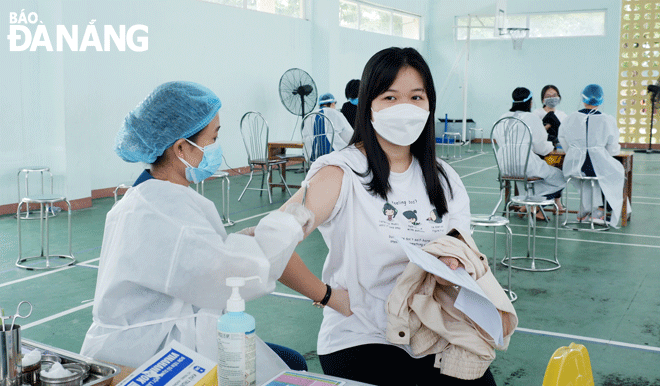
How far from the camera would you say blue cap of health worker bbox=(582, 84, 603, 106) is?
5.02 m

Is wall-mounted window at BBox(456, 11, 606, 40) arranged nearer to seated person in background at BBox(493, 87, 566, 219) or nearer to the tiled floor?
seated person in background at BBox(493, 87, 566, 219)

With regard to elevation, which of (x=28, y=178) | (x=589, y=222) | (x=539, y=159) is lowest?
(x=589, y=222)

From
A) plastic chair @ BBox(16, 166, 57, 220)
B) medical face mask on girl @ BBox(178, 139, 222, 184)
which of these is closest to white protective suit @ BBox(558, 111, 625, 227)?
medical face mask on girl @ BBox(178, 139, 222, 184)

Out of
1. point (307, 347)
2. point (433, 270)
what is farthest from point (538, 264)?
point (433, 270)

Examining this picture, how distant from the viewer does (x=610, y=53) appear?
12445mm

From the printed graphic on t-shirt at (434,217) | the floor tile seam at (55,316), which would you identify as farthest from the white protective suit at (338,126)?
the printed graphic on t-shirt at (434,217)

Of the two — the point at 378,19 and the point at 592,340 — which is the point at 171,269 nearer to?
the point at 592,340

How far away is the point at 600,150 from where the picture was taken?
5.05 meters

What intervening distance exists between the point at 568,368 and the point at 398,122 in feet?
2.51

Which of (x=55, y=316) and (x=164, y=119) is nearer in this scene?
(x=164, y=119)

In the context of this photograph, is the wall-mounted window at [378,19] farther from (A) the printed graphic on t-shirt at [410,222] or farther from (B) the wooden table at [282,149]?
(A) the printed graphic on t-shirt at [410,222]

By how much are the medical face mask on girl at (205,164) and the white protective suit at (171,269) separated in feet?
0.66

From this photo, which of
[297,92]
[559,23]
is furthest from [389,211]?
[559,23]

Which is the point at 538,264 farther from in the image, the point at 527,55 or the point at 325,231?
the point at 527,55
